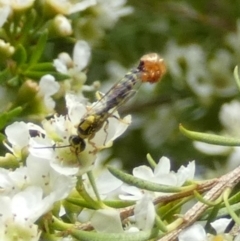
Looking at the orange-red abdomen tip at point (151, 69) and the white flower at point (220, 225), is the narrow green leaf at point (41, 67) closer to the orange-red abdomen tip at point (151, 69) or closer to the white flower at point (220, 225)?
the orange-red abdomen tip at point (151, 69)

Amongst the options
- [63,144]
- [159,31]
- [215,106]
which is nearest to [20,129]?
[63,144]

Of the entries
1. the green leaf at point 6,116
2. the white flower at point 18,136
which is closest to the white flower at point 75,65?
the green leaf at point 6,116

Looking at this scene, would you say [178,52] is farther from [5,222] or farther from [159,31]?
→ [5,222]

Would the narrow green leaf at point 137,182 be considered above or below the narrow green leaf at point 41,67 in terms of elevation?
above

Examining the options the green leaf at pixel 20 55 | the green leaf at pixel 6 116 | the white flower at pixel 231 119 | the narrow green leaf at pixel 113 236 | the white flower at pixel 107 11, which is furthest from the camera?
the white flower at pixel 107 11

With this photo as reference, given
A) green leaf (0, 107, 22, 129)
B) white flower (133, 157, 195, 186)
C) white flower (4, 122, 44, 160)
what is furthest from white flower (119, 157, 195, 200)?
green leaf (0, 107, 22, 129)

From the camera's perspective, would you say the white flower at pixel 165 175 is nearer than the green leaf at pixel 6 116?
Yes

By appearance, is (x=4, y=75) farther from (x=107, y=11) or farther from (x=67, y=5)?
(x=107, y=11)
